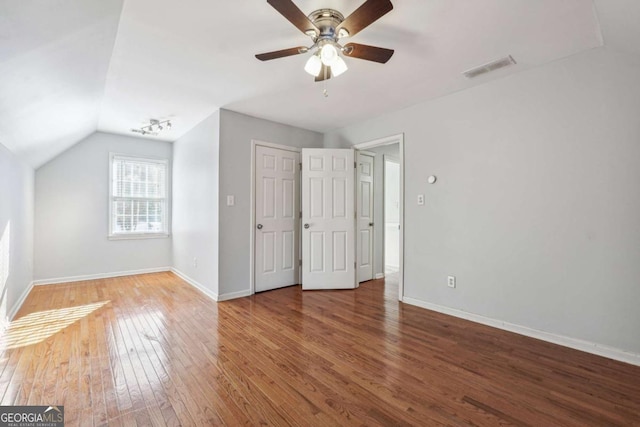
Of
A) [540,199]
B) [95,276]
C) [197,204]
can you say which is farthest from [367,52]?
[95,276]

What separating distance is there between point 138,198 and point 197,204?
168 cm

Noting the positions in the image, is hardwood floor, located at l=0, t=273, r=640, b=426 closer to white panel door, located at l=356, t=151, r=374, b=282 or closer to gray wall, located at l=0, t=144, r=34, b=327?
gray wall, located at l=0, t=144, r=34, b=327

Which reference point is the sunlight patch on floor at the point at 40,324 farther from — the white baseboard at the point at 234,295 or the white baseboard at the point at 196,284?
the white baseboard at the point at 234,295

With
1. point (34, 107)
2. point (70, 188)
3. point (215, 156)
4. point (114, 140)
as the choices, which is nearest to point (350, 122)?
point (215, 156)

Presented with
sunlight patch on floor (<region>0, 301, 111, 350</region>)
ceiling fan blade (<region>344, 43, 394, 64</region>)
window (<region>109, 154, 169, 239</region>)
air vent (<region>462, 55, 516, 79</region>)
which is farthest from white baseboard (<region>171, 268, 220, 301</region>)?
air vent (<region>462, 55, 516, 79</region>)

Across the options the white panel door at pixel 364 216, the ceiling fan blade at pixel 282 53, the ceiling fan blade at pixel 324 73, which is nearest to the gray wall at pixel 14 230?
the ceiling fan blade at pixel 282 53

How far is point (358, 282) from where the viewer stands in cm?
457

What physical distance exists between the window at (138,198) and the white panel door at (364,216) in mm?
3690

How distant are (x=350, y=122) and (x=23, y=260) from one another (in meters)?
4.76

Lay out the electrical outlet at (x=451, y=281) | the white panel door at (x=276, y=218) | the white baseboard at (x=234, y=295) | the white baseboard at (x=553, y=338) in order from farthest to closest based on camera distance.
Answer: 1. the white panel door at (x=276, y=218)
2. the white baseboard at (x=234, y=295)
3. the electrical outlet at (x=451, y=281)
4. the white baseboard at (x=553, y=338)

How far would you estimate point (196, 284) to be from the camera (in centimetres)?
437

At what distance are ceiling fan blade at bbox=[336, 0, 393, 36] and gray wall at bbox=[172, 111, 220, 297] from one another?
2.49 metres

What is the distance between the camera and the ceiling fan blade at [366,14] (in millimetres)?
1564

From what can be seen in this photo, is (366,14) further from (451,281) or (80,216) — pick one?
(80,216)
